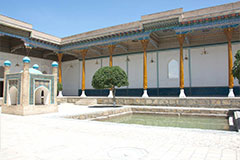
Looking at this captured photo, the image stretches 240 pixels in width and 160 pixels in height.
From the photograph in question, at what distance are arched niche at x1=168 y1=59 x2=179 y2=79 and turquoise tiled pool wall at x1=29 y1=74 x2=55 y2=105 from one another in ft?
38.0

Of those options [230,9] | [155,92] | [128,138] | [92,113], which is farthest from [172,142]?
[155,92]

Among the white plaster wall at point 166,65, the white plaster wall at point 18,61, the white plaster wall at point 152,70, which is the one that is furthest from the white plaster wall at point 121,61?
the white plaster wall at point 18,61

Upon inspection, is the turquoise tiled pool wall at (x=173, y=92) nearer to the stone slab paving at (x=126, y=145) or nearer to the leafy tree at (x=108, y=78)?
the leafy tree at (x=108, y=78)

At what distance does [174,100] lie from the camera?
12.4 metres

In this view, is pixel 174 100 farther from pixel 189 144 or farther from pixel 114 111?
pixel 189 144

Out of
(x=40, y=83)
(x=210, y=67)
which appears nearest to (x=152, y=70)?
(x=210, y=67)

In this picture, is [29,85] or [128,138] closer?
[128,138]

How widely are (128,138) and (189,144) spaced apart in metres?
1.17

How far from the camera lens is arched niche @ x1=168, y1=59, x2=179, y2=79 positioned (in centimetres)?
1775

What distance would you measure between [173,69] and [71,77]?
1220 cm

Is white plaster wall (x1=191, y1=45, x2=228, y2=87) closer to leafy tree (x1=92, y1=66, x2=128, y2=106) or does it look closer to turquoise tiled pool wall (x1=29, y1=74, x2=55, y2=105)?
leafy tree (x1=92, y1=66, x2=128, y2=106)

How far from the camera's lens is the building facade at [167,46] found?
1354 centimetres

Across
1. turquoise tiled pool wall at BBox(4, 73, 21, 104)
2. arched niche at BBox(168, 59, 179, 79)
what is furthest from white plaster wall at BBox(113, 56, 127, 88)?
turquoise tiled pool wall at BBox(4, 73, 21, 104)

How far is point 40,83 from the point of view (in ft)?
29.2
